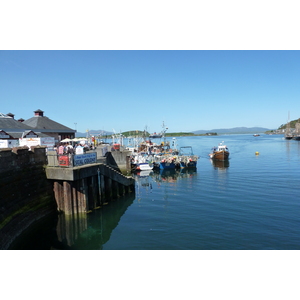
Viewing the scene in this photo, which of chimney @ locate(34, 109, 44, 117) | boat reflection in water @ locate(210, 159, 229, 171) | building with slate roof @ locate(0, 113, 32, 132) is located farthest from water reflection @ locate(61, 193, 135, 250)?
chimney @ locate(34, 109, 44, 117)

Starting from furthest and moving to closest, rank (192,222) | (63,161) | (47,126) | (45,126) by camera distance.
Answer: (47,126) < (45,126) < (63,161) < (192,222)

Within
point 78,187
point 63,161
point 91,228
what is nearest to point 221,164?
point 78,187

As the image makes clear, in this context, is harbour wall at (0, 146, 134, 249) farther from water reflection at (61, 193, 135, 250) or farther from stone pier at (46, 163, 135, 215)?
water reflection at (61, 193, 135, 250)

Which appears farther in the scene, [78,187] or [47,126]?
[47,126]

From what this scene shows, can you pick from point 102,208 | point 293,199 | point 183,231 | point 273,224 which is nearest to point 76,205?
point 102,208

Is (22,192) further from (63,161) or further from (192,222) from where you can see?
(192,222)

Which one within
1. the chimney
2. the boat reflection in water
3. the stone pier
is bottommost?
the boat reflection in water

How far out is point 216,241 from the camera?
15594 millimetres

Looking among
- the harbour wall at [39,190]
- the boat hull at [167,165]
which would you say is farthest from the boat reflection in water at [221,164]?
the harbour wall at [39,190]

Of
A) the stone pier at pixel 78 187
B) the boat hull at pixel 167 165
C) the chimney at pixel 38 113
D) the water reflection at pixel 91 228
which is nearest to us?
the water reflection at pixel 91 228

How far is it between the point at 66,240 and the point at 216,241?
33.7 feet

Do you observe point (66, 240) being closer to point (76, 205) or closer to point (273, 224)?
point (76, 205)

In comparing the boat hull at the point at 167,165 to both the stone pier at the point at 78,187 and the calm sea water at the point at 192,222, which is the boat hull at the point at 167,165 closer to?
the calm sea water at the point at 192,222

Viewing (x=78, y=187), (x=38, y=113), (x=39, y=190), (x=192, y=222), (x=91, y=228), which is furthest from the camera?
(x=38, y=113)
